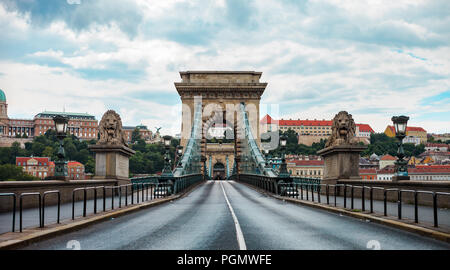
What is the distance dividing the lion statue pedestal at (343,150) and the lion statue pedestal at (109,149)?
9.72m

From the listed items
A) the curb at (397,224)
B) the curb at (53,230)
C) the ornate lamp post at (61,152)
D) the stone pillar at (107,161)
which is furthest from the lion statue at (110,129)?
the curb at (397,224)

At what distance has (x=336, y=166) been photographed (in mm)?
20969

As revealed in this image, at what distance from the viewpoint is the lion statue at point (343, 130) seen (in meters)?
20.9

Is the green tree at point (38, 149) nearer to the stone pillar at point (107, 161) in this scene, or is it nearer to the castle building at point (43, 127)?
the castle building at point (43, 127)

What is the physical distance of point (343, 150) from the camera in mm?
20531

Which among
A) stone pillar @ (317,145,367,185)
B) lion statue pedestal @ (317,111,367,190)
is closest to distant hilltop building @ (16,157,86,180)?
lion statue pedestal @ (317,111,367,190)

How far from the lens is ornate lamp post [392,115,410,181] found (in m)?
15.9

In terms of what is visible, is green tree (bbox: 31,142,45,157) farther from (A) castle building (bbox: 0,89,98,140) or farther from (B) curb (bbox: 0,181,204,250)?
(B) curb (bbox: 0,181,204,250)

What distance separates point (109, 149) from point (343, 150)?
1046 centimetres

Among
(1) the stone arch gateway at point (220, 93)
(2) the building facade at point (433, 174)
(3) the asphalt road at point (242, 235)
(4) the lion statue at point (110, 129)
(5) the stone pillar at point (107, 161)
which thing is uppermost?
(1) the stone arch gateway at point (220, 93)

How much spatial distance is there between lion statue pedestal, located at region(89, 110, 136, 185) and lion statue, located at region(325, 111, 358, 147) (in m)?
9.80
